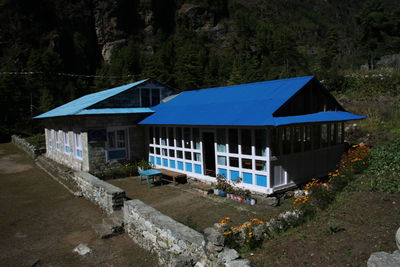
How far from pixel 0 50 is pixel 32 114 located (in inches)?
991

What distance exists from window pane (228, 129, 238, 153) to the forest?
15.3 meters

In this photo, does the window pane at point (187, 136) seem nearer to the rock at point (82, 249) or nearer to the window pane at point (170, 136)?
the window pane at point (170, 136)

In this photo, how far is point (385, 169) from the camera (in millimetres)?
8344

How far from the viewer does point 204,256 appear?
15.5 ft

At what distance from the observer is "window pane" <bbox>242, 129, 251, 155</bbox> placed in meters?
9.53

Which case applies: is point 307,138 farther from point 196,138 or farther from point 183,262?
point 183,262

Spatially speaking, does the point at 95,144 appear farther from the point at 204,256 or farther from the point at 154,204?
the point at 204,256

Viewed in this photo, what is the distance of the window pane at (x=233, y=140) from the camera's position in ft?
32.8

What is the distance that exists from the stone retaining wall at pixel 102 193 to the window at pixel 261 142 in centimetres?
474

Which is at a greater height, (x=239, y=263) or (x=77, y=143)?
(x=77, y=143)

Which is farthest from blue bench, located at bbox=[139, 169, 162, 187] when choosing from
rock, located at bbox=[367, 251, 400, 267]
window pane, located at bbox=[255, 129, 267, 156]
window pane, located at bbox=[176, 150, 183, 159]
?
rock, located at bbox=[367, 251, 400, 267]

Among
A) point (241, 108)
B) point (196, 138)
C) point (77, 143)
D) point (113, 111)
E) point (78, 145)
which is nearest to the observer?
point (241, 108)

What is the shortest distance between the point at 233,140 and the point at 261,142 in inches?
49.9

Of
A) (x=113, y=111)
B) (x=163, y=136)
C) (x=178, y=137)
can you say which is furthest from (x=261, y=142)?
(x=113, y=111)
